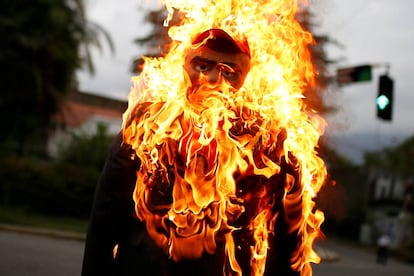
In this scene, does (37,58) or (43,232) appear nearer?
(43,232)

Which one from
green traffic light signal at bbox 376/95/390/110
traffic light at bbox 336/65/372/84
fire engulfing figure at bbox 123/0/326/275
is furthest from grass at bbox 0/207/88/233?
fire engulfing figure at bbox 123/0/326/275

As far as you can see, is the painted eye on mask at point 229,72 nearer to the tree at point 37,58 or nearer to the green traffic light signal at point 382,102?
the green traffic light signal at point 382,102

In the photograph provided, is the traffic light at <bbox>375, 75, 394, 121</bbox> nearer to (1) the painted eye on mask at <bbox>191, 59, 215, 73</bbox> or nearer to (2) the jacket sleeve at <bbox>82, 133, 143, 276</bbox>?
(1) the painted eye on mask at <bbox>191, 59, 215, 73</bbox>

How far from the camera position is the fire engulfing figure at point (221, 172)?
235 cm

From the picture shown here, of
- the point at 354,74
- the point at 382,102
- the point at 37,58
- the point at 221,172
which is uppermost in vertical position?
the point at 37,58

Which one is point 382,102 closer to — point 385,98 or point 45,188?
point 385,98

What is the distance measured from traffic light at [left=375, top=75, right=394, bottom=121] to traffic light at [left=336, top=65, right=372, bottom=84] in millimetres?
455

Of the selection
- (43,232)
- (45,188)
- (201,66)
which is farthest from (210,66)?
(45,188)

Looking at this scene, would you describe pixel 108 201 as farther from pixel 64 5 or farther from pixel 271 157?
pixel 64 5

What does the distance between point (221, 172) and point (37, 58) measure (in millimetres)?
25021

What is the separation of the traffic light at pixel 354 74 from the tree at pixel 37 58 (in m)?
14.3

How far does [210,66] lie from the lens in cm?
246

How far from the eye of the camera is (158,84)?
111 inches

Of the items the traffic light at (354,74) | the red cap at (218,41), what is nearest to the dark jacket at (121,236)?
the red cap at (218,41)
